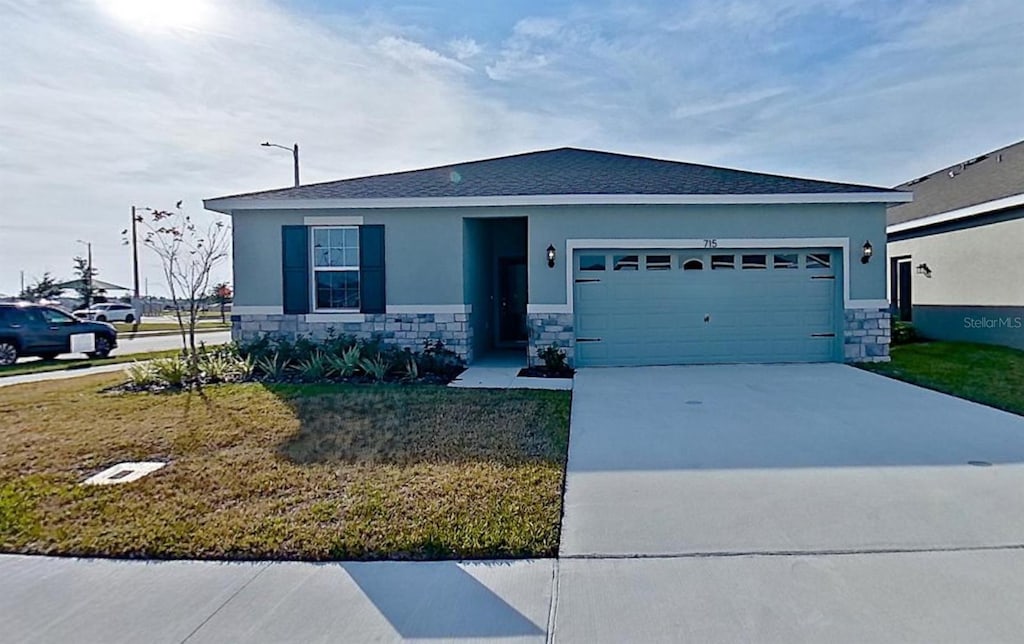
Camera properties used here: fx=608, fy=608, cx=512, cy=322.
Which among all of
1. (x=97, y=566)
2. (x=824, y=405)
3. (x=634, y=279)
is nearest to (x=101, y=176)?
(x=634, y=279)

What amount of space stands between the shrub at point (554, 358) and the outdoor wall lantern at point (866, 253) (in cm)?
589

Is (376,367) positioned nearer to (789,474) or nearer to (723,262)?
(723,262)

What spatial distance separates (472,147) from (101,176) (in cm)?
A: 971

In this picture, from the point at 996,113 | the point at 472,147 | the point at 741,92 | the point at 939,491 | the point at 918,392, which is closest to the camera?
the point at 939,491

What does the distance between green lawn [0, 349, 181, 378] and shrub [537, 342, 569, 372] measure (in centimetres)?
843

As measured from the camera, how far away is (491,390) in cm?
887

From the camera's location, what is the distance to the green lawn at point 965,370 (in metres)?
8.26

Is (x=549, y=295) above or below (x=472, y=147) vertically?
below

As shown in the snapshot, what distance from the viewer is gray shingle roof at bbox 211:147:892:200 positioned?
37.3 feet

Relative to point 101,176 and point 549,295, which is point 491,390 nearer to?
point 549,295

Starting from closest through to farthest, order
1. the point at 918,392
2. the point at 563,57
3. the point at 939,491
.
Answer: the point at 939,491
the point at 918,392
the point at 563,57

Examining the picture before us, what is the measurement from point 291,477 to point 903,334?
1563 centimetres

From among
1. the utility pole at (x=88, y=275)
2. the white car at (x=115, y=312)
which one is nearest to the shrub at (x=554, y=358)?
the white car at (x=115, y=312)

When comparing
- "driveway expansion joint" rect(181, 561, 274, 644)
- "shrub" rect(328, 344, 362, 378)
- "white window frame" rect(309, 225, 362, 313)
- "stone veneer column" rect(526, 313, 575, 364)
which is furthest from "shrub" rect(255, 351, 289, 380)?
"driveway expansion joint" rect(181, 561, 274, 644)
